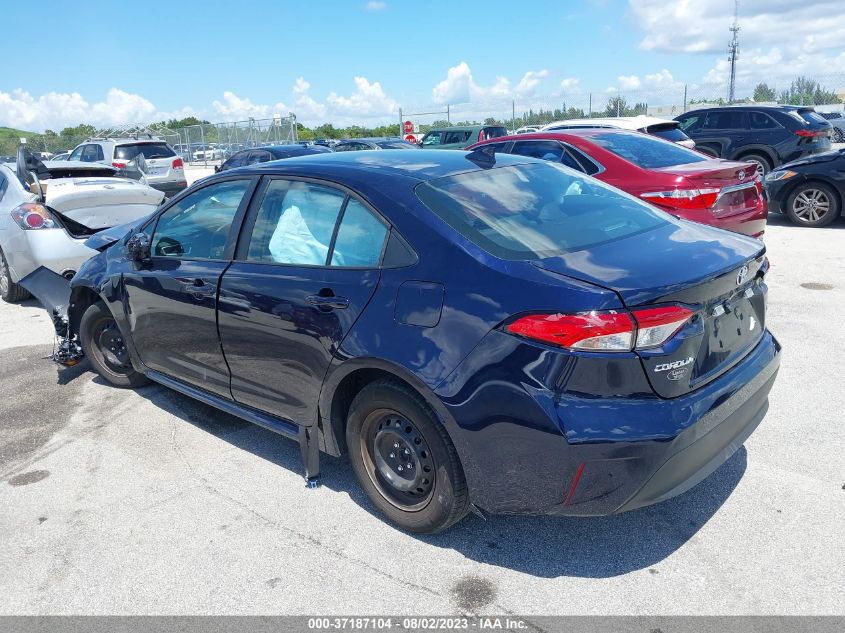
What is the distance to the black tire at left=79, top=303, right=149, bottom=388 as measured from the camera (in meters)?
4.99

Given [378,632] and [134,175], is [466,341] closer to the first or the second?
[378,632]

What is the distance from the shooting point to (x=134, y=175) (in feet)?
34.6

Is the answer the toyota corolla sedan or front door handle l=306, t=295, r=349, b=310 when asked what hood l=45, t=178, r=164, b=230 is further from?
front door handle l=306, t=295, r=349, b=310

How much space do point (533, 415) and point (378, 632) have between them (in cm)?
100

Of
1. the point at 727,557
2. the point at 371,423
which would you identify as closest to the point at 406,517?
the point at 371,423

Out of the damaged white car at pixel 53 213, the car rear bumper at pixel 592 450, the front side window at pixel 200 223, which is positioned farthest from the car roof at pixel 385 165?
the damaged white car at pixel 53 213

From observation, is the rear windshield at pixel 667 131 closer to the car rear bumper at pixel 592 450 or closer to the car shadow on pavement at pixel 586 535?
the car shadow on pavement at pixel 586 535

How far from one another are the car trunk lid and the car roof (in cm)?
90

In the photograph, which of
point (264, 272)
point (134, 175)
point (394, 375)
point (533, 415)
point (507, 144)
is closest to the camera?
point (533, 415)

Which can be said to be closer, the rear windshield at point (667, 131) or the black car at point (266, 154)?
the rear windshield at point (667, 131)

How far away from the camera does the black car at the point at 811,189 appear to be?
9906 millimetres

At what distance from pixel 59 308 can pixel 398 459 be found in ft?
11.4

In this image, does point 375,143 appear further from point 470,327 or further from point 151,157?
point 470,327

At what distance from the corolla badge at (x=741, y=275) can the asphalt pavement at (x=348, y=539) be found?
1.09m
